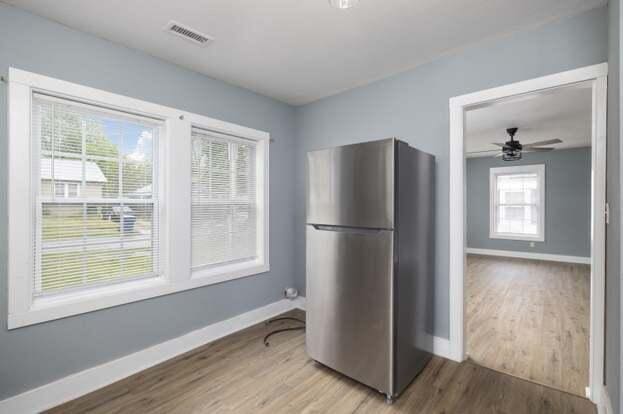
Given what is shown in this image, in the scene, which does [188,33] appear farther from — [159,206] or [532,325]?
[532,325]

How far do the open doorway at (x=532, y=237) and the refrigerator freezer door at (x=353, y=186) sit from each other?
1168 mm

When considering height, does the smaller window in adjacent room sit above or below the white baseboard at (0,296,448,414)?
above

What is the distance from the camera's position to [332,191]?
2.14m

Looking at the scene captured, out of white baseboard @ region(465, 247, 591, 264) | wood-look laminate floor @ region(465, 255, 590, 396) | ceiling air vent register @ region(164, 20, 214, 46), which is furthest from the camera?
white baseboard @ region(465, 247, 591, 264)

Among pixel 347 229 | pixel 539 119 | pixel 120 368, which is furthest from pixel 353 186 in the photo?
pixel 539 119

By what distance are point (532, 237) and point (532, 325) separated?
15.2 feet

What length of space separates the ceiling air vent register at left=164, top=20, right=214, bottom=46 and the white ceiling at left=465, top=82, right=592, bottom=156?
2.54 metres

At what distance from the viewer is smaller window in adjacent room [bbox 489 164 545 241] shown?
21.5ft

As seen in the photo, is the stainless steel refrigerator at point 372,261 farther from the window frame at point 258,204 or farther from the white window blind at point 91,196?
the white window blind at point 91,196

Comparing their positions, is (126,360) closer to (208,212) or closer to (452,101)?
(208,212)

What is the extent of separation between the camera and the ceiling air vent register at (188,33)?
1.91 metres

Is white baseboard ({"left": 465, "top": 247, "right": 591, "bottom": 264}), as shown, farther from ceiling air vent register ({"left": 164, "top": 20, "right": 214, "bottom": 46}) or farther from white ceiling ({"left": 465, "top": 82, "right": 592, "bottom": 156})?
ceiling air vent register ({"left": 164, "top": 20, "right": 214, "bottom": 46})

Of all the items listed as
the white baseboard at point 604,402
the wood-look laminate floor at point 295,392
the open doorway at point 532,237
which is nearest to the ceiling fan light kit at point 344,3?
the open doorway at point 532,237

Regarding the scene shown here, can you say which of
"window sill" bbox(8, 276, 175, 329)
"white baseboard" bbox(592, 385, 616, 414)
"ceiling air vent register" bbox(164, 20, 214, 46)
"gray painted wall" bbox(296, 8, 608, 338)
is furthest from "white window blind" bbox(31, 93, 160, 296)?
"white baseboard" bbox(592, 385, 616, 414)
